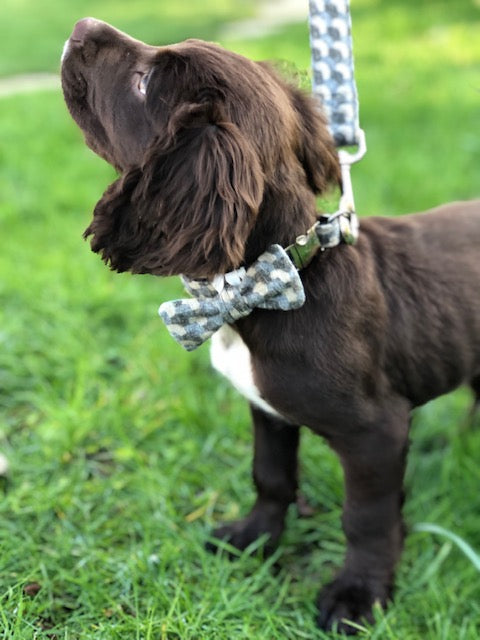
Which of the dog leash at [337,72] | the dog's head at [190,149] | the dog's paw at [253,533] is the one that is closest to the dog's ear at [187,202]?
the dog's head at [190,149]

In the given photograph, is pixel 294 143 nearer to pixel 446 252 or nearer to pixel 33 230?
pixel 446 252

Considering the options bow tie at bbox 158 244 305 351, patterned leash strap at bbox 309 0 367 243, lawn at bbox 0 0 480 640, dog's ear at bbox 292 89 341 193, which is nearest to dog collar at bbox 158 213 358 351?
bow tie at bbox 158 244 305 351

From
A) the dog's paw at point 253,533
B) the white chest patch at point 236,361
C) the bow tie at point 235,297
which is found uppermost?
the bow tie at point 235,297

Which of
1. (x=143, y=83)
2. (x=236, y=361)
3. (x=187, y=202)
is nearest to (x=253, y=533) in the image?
(x=236, y=361)

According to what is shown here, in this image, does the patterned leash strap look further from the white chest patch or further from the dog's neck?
the white chest patch

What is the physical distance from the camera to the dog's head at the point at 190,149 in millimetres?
1510

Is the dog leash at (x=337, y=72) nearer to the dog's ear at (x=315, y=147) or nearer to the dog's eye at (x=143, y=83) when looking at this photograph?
the dog's ear at (x=315, y=147)

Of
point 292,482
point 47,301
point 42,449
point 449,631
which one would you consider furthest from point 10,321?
point 449,631

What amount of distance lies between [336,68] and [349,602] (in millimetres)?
1504

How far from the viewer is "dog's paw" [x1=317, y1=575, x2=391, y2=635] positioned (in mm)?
2055

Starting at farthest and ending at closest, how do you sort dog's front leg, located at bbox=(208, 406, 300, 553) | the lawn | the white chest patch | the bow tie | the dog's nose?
dog's front leg, located at bbox=(208, 406, 300, 553) < the lawn < the white chest patch < the dog's nose < the bow tie

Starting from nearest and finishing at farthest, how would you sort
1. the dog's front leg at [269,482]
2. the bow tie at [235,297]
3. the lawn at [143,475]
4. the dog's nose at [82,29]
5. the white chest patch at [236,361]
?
1. the bow tie at [235,297]
2. the dog's nose at [82,29]
3. the white chest patch at [236,361]
4. the lawn at [143,475]
5. the dog's front leg at [269,482]

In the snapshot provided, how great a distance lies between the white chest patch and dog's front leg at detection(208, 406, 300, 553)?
242 mm

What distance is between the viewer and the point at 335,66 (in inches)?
82.7
